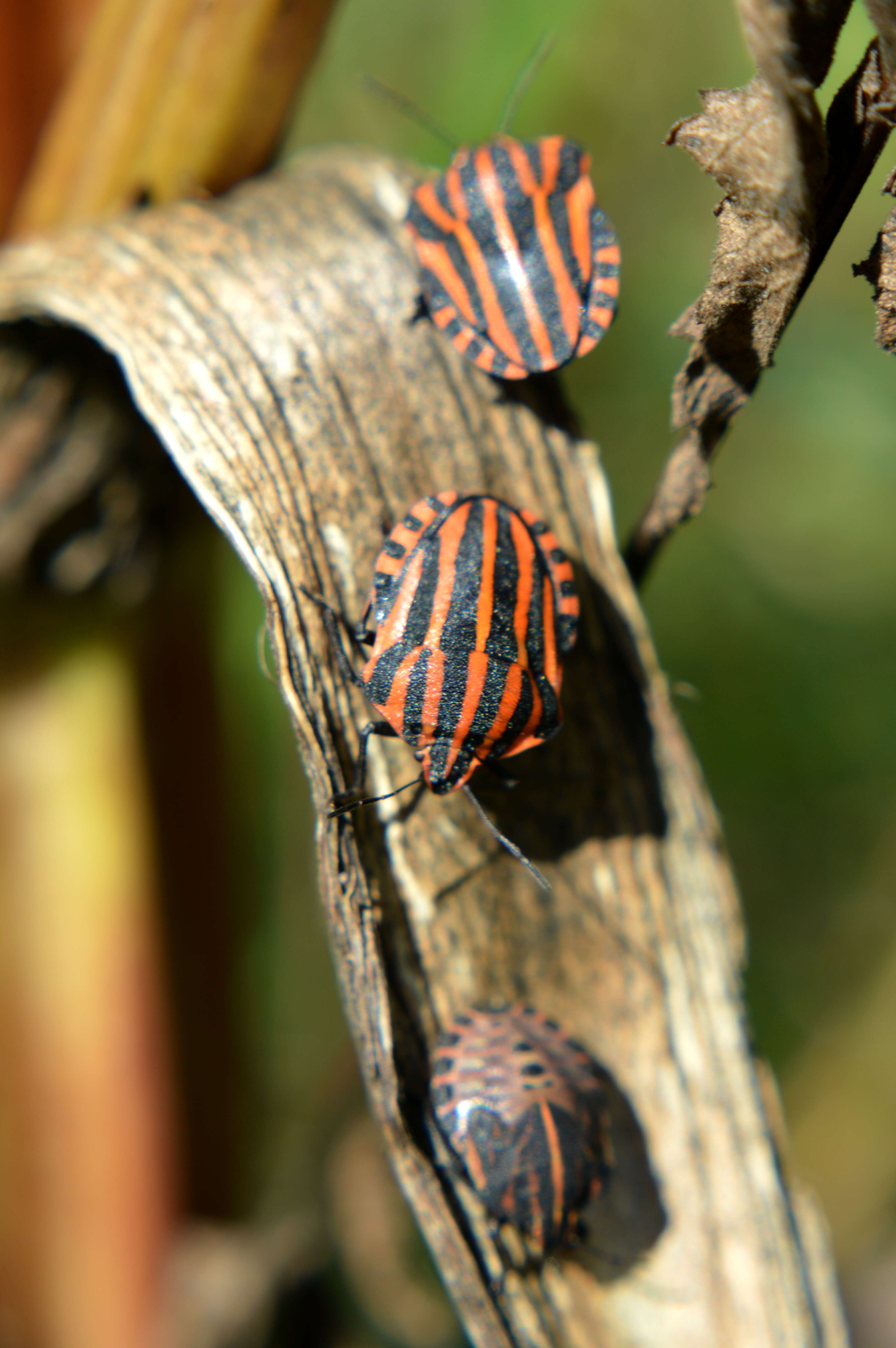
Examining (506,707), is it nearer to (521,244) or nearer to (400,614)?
(400,614)

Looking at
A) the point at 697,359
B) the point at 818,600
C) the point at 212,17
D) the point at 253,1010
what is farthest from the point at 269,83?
the point at 253,1010

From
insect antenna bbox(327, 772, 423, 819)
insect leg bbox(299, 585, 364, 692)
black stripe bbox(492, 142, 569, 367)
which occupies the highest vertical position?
black stripe bbox(492, 142, 569, 367)

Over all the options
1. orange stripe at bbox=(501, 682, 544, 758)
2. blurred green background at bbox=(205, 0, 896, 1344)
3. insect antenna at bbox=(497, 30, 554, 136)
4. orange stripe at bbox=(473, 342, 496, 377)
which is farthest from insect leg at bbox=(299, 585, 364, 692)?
insect antenna at bbox=(497, 30, 554, 136)

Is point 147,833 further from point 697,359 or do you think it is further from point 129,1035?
point 697,359

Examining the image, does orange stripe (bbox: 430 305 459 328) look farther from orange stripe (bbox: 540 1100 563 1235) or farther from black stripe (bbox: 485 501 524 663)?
orange stripe (bbox: 540 1100 563 1235)

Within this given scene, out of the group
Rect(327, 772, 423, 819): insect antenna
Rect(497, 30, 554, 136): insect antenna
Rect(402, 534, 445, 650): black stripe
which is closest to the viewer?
Rect(327, 772, 423, 819): insect antenna

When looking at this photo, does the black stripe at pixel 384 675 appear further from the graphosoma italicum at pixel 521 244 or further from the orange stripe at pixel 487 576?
the graphosoma italicum at pixel 521 244
